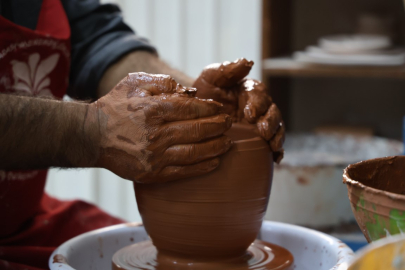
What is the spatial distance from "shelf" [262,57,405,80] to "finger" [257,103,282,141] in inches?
39.2

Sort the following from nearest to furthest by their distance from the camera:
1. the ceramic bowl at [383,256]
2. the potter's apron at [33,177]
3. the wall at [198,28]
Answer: the ceramic bowl at [383,256] → the potter's apron at [33,177] → the wall at [198,28]

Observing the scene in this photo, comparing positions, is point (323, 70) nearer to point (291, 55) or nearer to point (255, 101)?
point (291, 55)

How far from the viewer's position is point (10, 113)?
83 cm

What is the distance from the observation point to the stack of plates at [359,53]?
1805 mm

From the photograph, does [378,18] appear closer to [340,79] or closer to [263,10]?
[340,79]

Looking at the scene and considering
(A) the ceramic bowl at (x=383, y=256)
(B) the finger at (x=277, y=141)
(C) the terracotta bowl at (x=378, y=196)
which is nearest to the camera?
(A) the ceramic bowl at (x=383, y=256)

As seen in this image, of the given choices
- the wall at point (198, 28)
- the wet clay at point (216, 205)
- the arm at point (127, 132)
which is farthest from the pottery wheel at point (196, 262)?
the wall at point (198, 28)

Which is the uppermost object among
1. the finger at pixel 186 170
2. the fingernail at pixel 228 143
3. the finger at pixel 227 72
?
the finger at pixel 227 72

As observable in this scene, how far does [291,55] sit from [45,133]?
64.2 inches

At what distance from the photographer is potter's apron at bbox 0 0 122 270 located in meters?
1.03

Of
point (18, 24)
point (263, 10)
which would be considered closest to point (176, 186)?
point (18, 24)

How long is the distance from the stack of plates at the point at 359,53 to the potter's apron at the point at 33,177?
3.36ft

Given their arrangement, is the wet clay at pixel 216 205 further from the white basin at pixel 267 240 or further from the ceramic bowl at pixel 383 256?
the ceramic bowl at pixel 383 256

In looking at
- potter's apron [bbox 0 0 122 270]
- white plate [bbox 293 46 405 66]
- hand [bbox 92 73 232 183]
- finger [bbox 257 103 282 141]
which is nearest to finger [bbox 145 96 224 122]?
hand [bbox 92 73 232 183]
